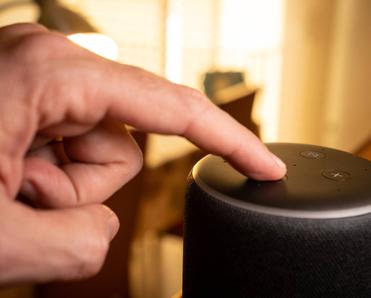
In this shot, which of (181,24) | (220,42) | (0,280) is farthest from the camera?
(220,42)

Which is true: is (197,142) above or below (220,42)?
above

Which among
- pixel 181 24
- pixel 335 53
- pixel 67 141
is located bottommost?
pixel 335 53

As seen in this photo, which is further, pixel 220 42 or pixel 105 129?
pixel 220 42

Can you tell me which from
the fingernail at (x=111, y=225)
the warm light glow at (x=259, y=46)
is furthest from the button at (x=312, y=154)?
the warm light glow at (x=259, y=46)

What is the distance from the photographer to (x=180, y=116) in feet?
0.94

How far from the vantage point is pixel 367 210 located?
0.29m

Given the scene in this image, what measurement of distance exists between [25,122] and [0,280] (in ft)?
0.29

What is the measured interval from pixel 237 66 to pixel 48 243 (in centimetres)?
244

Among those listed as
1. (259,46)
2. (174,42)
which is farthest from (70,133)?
(259,46)

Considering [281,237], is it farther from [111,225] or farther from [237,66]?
[237,66]

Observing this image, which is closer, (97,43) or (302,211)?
(302,211)

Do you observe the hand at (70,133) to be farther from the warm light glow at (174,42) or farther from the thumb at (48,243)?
the warm light glow at (174,42)

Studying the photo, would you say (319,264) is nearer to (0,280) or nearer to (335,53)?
(0,280)

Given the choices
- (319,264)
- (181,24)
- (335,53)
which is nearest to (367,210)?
(319,264)
